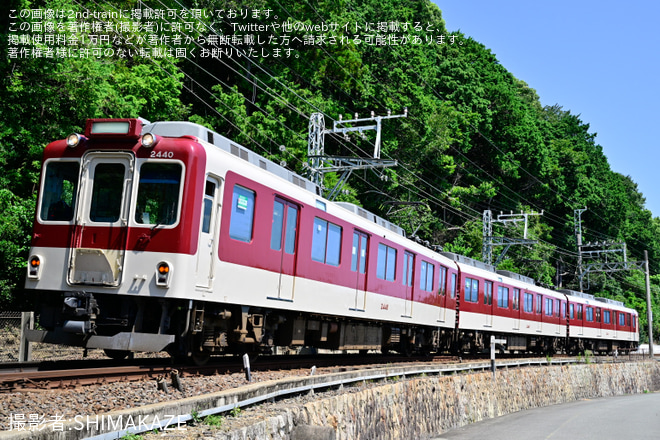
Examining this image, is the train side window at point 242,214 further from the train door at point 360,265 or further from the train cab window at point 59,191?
the train door at point 360,265

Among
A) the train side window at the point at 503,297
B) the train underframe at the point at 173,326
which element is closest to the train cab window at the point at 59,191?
the train underframe at the point at 173,326

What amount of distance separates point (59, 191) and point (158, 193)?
5.11 ft

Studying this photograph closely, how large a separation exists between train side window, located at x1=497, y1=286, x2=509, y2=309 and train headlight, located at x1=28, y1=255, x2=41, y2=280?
18.9m

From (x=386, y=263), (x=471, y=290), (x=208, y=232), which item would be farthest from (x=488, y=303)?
(x=208, y=232)

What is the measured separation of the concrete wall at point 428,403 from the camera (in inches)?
302

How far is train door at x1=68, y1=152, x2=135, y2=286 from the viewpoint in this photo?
886 cm

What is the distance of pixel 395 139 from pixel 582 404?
53.5 feet

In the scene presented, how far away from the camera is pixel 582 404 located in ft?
89.5

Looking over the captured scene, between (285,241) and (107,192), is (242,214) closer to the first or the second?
(285,241)

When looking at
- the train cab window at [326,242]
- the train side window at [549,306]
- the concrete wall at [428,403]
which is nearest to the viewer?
the concrete wall at [428,403]

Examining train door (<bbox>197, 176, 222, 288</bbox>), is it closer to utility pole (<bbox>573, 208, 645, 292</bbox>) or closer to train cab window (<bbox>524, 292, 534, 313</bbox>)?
train cab window (<bbox>524, 292, 534, 313</bbox>)

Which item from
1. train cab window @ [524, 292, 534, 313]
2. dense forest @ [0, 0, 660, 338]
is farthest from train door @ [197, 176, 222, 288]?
train cab window @ [524, 292, 534, 313]

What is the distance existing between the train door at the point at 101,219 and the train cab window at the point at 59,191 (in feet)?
0.65

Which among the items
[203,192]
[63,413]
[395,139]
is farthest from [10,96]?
[395,139]
